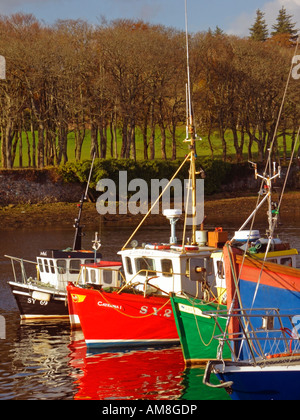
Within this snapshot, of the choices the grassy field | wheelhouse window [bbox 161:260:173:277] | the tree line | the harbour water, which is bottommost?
the harbour water

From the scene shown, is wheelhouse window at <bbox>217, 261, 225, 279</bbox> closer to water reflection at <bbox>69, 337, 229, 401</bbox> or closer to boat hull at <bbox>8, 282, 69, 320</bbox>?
water reflection at <bbox>69, 337, 229, 401</bbox>

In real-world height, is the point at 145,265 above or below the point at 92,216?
above

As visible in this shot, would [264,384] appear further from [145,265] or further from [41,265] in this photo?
[41,265]

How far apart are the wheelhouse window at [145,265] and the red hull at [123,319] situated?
62.7 inches

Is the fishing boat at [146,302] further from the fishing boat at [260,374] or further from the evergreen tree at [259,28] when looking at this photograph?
the evergreen tree at [259,28]

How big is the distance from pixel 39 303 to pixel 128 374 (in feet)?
34.4

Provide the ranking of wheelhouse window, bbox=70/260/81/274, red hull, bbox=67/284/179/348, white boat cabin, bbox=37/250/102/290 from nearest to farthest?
1. red hull, bbox=67/284/179/348
2. white boat cabin, bbox=37/250/102/290
3. wheelhouse window, bbox=70/260/81/274

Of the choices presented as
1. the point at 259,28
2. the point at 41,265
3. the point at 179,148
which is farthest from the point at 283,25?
the point at 41,265

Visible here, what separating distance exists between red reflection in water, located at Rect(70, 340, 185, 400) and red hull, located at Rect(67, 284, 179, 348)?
0.69 m

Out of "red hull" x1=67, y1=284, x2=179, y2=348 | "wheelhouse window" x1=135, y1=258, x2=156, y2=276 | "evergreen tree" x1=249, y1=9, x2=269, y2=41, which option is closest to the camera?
"red hull" x1=67, y1=284, x2=179, y2=348

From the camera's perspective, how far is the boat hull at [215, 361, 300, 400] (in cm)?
1855

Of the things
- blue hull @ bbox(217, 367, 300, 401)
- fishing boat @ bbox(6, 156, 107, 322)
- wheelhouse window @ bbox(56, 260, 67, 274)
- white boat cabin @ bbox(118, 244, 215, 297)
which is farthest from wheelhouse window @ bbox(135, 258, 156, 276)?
blue hull @ bbox(217, 367, 300, 401)

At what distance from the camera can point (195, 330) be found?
2552 cm

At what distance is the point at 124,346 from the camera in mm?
29375
